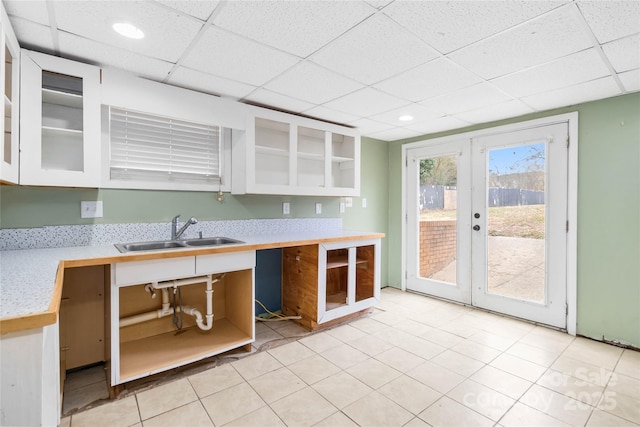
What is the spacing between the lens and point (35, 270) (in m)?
1.48

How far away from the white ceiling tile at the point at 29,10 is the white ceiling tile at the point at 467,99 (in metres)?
2.69

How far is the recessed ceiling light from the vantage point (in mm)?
1705

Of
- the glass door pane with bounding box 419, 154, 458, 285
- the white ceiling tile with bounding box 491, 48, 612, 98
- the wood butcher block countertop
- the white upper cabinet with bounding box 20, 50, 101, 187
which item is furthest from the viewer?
the glass door pane with bounding box 419, 154, 458, 285

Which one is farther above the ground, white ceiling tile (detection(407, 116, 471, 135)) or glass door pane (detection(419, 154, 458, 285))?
white ceiling tile (detection(407, 116, 471, 135))

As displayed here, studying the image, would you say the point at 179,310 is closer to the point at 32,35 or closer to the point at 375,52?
the point at 32,35

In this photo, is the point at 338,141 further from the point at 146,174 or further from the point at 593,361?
the point at 593,361

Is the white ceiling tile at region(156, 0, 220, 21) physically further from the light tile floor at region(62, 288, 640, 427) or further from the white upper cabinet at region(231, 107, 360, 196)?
the light tile floor at region(62, 288, 640, 427)

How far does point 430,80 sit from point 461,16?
2.66 ft

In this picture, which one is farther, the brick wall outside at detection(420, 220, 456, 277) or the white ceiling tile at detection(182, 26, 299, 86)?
the brick wall outside at detection(420, 220, 456, 277)

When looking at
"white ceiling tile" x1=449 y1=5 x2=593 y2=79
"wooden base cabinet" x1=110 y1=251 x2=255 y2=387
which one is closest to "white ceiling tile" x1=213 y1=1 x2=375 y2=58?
"white ceiling tile" x1=449 y1=5 x2=593 y2=79

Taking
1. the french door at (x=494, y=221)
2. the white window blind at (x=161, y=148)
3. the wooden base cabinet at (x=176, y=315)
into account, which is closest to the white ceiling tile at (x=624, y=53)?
the french door at (x=494, y=221)

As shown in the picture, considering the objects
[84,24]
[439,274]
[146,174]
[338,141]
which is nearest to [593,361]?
[439,274]

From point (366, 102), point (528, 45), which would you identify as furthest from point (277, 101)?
point (528, 45)

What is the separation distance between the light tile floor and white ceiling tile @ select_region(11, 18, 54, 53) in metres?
2.18
